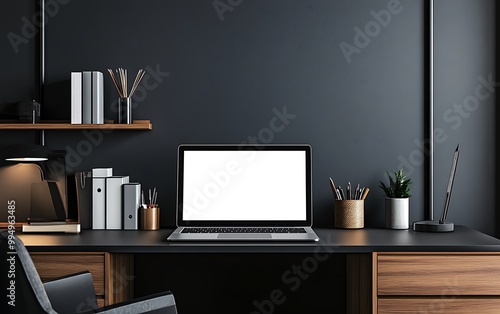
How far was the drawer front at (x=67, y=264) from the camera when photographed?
162cm

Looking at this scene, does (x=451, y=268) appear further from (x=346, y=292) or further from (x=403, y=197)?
(x=346, y=292)

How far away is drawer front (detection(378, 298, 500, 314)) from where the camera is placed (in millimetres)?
1587

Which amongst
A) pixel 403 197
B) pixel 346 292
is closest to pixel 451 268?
pixel 403 197

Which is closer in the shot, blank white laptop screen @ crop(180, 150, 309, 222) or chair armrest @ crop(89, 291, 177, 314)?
chair armrest @ crop(89, 291, 177, 314)

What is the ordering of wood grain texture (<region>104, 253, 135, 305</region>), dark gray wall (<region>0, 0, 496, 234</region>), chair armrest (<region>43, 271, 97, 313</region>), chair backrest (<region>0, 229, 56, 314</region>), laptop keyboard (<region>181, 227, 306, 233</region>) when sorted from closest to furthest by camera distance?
chair backrest (<region>0, 229, 56, 314</region>) < chair armrest (<region>43, 271, 97, 313</region>) < wood grain texture (<region>104, 253, 135, 305</region>) < laptop keyboard (<region>181, 227, 306, 233</region>) < dark gray wall (<region>0, 0, 496, 234</region>)

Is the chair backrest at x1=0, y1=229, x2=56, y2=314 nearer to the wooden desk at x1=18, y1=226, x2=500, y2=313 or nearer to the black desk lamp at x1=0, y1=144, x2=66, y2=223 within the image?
the wooden desk at x1=18, y1=226, x2=500, y2=313

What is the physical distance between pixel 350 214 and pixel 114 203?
2.77 ft

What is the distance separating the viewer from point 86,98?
199 cm

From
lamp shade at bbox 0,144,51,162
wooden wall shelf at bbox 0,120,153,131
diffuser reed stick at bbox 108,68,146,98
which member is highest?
diffuser reed stick at bbox 108,68,146,98

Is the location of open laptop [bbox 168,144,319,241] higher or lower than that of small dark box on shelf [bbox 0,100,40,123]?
lower

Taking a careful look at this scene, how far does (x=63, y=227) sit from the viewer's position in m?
1.87

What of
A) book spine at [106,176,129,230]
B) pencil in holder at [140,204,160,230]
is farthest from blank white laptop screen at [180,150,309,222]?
book spine at [106,176,129,230]

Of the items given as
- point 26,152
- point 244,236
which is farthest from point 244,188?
point 26,152

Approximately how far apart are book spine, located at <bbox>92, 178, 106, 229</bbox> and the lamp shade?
0.70ft
